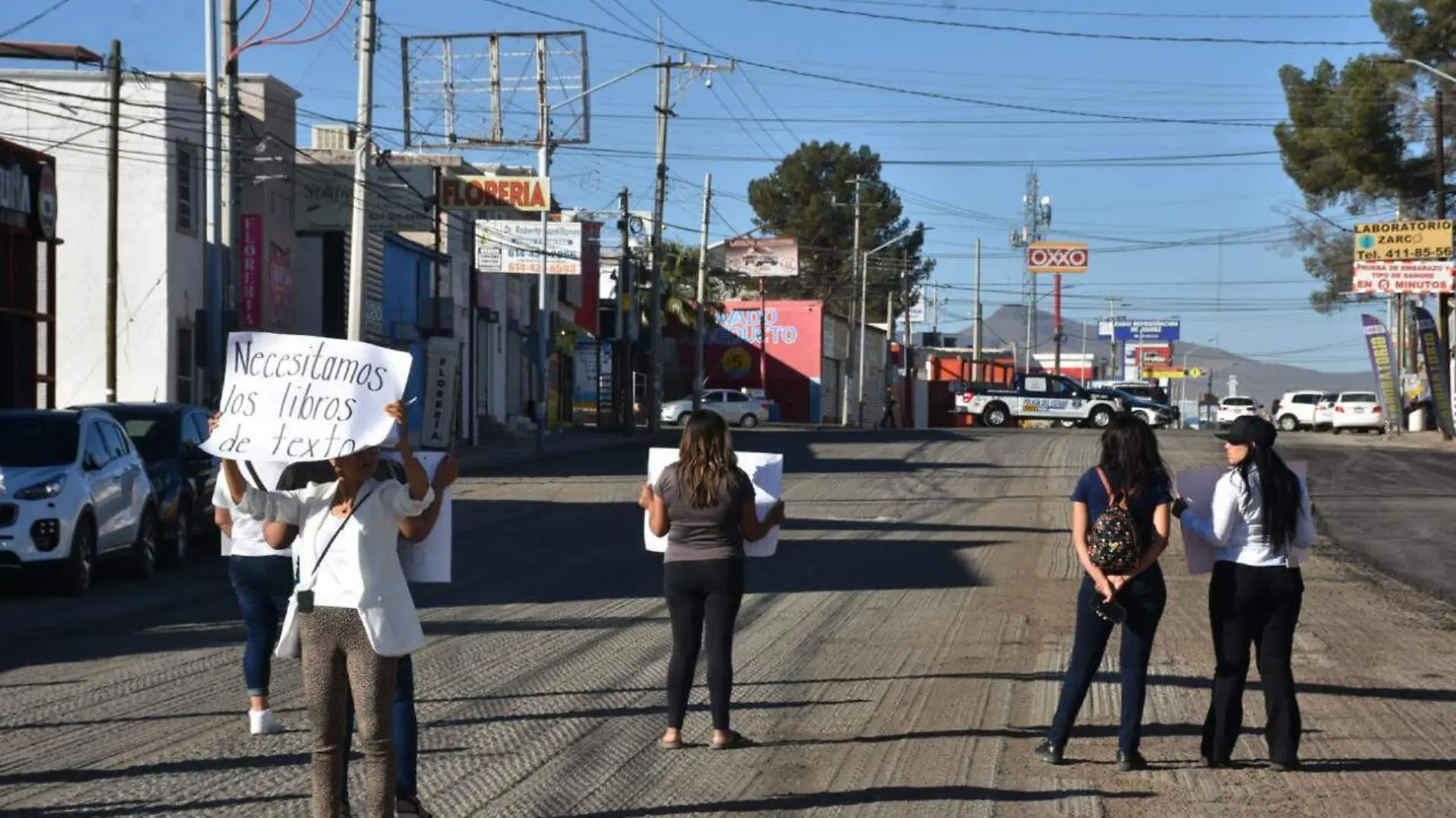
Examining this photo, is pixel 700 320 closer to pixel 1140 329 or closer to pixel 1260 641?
pixel 1260 641

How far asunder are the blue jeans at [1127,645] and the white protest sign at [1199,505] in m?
0.26

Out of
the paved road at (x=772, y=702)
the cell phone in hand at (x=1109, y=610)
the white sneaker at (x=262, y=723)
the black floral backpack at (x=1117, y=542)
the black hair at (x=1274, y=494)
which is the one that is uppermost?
the black hair at (x=1274, y=494)

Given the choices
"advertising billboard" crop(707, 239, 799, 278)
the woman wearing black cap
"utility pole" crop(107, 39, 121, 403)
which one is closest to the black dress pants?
the woman wearing black cap

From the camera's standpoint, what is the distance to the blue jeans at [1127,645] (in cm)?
824

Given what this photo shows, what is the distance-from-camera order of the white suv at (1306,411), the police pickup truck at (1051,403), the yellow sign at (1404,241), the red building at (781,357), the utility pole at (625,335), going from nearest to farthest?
the yellow sign at (1404,241), the utility pole at (625,335), the police pickup truck at (1051,403), the white suv at (1306,411), the red building at (781,357)

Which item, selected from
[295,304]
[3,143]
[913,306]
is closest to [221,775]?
[3,143]

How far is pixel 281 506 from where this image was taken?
6305 mm

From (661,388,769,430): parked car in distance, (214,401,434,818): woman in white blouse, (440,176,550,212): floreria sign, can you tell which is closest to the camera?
(214,401,434,818): woman in white blouse

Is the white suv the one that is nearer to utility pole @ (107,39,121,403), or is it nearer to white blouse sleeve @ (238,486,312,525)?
utility pole @ (107,39,121,403)

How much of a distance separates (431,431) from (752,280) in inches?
→ 2910

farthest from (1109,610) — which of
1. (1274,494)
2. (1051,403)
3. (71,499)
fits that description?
(1051,403)

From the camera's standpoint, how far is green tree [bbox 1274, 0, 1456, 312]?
54.2 m

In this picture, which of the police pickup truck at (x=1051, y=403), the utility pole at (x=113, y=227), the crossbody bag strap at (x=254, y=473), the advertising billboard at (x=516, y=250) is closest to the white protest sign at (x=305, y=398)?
the crossbody bag strap at (x=254, y=473)

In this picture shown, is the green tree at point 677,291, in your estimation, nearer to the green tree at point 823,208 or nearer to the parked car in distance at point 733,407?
the parked car in distance at point 733,407
